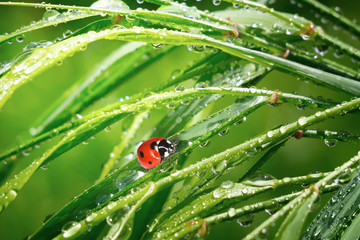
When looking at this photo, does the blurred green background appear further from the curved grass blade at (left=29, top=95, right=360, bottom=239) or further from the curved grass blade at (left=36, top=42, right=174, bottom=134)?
the curved grass blade at (left=29, top=95, right=360, bottom=239)

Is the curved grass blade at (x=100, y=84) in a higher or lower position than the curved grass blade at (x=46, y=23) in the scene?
higher

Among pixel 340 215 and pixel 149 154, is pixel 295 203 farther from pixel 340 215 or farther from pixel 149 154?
pixel 149 154

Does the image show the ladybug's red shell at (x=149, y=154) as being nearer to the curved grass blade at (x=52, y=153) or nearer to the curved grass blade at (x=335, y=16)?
the curved grass blade at (x=52, y=153)

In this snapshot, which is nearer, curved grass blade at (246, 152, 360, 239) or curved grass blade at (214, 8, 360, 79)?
curved grass blade at (246, 152, 360, 239)

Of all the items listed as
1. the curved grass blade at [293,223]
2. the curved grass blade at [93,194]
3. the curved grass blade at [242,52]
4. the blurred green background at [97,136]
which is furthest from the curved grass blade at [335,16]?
the blurred green background at [97,136]

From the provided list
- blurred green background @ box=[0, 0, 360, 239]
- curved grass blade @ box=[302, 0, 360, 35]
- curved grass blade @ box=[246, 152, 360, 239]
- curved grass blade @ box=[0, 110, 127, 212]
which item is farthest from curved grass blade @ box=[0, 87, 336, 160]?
blurred green background @ box=[0, 0, 360, 239]

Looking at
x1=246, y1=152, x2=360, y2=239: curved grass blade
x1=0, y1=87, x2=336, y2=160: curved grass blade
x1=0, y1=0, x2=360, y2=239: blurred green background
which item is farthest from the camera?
x1=0, y1=0, x2=360, y2=239: blurred green background

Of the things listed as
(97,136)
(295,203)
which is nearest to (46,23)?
(295,203)
